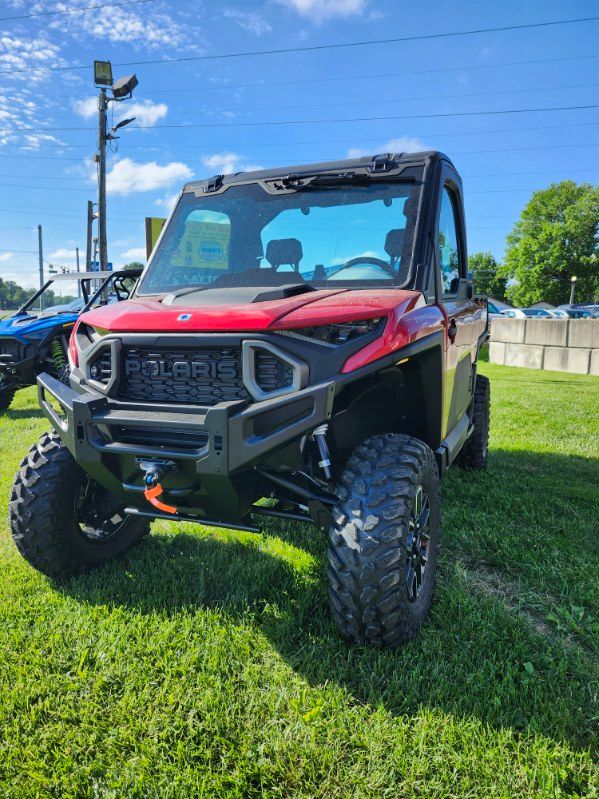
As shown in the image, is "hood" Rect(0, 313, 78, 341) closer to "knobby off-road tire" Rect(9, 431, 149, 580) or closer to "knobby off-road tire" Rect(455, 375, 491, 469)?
"knobby off-road tire" Rect(9, 431, 149, 580)

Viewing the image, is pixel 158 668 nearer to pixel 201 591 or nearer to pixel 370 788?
pixel 201 591

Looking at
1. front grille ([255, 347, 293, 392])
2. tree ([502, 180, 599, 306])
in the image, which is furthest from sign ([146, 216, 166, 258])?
tree ([502, 180, 599, 306])

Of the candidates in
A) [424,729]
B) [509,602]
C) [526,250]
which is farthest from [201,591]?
[526,250]

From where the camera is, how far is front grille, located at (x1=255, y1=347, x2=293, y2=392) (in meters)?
2.48

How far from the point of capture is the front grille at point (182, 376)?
255 cm

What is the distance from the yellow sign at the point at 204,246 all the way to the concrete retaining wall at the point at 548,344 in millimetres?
14322

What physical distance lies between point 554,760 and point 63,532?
2.51 m

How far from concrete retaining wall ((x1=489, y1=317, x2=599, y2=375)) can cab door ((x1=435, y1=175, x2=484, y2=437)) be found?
1280 centimetres

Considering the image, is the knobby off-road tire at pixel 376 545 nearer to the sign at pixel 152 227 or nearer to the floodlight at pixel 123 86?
the sign at pixel 152 227

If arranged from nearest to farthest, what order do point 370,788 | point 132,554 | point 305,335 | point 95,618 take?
point 370,788
point 305,335
point 95,618
point 132,554

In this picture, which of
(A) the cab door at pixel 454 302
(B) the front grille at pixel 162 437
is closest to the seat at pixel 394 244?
(A) the cab door at pixel 454 302

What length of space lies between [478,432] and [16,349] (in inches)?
256

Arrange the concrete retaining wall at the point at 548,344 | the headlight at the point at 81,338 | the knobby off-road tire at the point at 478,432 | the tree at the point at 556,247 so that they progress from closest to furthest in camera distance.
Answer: the headlight at the point at 81,338
the knobby off-road tire at the point at 478,432
the concrete retaining wall at the point at 548,344
the tree at the point at 556,247

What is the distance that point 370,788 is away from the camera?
197 cm
